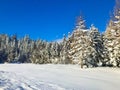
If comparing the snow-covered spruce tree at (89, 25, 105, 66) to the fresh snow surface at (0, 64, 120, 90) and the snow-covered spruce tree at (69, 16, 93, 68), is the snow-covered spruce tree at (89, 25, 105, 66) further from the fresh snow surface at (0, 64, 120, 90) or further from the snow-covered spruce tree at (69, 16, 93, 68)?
the fresh snow surface at (0, 64, 120, 90)

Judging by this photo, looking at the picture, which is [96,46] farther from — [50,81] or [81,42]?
[50,81]

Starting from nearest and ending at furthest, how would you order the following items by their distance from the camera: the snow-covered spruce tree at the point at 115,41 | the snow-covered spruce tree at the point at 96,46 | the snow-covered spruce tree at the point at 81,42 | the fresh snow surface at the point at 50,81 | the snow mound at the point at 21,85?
the snow mound at the point at 21,85, the fresh snow surface at the point at 50,81, the snow-covered spruce tree at the point at 115,41, the snow-covered spruce tree at the point at 81,42, the snow-covered spruce tree at the point at 96,46

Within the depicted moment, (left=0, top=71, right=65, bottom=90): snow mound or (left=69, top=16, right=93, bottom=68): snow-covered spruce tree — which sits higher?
(left=69, top=16, right=93, bottom=68): snow-covered spruce tree

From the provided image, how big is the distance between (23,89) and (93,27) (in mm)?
43491

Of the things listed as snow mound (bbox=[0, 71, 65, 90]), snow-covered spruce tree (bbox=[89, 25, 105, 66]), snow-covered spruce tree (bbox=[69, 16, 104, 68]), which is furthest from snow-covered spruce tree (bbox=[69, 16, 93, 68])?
snow mound (bbox=[0, 71, 65, 90])

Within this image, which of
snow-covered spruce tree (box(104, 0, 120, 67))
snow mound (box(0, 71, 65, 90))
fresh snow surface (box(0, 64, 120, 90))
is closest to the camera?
snow mound (box(0, 71, 65, 90))

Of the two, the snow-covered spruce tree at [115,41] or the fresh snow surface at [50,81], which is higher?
the snow-covered spruce tree at [115,41]

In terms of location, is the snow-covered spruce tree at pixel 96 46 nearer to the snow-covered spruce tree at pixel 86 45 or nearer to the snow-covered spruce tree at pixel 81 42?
the snow-covered spruce tree at pixel 86 45

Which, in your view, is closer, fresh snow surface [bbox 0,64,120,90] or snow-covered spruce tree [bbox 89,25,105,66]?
fresh snow surface [bbox 0,64,120,90]

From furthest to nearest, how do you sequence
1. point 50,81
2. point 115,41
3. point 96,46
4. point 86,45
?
1. point 96,46
2. point 86,45
3. point 115,41
4. point 50,81

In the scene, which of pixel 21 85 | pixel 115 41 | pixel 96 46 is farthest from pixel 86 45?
pixel 21 85

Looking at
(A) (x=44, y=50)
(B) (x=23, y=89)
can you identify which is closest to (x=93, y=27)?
(B) (x=23, y=89)

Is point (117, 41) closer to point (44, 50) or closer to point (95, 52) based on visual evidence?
point (95, 52)


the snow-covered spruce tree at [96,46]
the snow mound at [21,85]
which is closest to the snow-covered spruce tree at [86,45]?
the snow-covered spruce tree at [96,46]
